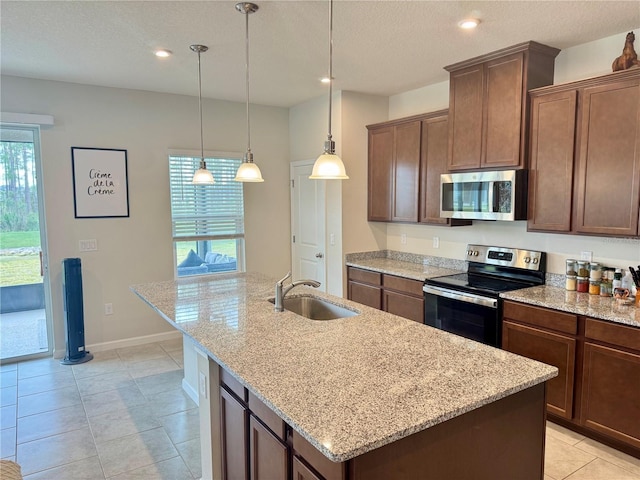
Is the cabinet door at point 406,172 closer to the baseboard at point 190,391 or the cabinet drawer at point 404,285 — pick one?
the cabinet drawer at point 404,285

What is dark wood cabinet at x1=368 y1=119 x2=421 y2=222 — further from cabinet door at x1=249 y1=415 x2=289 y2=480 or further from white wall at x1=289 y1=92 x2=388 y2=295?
cabinet door at x1=249 y1=415 x2=289 y2=480

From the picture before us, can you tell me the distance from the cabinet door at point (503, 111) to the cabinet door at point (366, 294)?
1.67 metres

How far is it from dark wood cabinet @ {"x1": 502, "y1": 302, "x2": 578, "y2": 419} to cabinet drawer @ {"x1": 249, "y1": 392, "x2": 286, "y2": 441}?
6.85 ft

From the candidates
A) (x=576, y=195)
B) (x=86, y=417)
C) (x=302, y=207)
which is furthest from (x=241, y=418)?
(x=302, y=207)

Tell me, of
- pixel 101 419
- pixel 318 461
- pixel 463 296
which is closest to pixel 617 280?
pixel 463 296

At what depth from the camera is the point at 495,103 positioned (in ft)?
10.9

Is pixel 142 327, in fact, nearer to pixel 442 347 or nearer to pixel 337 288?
pixel 337 288

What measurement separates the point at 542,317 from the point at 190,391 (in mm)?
2718

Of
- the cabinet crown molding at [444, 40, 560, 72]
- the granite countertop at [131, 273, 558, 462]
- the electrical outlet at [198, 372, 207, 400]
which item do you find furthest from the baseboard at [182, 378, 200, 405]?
the cabinet crown molding at [444, 40, 560, 72]

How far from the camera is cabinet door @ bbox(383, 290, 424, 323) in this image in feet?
12.7

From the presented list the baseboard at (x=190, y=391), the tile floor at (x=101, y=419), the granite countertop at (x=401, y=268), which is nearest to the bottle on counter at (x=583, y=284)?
the granite countertop at (x=401, y=268)

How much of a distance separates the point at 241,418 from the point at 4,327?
3.69m

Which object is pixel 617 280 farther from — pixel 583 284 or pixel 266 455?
pixel 266 455

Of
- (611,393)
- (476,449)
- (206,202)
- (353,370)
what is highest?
→ (206,202)
